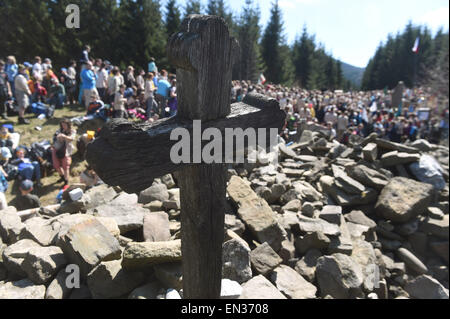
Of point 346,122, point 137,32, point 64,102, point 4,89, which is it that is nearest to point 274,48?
point 137,32

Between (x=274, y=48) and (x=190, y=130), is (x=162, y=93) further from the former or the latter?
(x=274, y=48)

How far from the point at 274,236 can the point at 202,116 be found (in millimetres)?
3104

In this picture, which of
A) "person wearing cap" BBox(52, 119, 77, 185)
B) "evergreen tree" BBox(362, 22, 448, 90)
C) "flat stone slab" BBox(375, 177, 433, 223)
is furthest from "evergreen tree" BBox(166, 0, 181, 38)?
"evergreen tree" BBox(362, 22, 448, 90)

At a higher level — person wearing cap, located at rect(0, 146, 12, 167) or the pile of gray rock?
person wearing cap, located at rect(0, 146, 12, 167)

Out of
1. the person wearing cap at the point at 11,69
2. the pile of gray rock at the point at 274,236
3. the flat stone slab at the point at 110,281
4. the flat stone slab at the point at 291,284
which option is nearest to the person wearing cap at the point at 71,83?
the person wearing cap at the point at 11,69

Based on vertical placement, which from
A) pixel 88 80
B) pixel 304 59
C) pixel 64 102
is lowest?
pixel 64 102

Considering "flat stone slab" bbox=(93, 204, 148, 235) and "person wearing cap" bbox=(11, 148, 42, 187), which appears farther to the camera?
"person wearing cap" bbox=(11, 148, 42, 187)

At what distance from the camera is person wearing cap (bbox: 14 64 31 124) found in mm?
10578

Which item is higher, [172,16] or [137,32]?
[172,16]

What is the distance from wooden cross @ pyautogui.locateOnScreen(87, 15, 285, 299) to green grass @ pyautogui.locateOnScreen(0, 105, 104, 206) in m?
6.77

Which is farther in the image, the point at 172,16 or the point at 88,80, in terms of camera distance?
the point at 172,16

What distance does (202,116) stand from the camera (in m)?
2.01

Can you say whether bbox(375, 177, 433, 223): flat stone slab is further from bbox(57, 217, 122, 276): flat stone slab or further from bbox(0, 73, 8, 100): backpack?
bbox(0, 73, 8, 100): backpack

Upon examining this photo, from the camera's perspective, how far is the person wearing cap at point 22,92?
10578 mm
